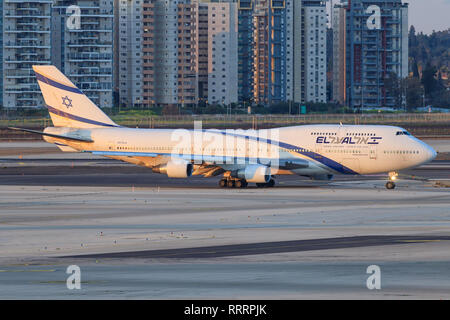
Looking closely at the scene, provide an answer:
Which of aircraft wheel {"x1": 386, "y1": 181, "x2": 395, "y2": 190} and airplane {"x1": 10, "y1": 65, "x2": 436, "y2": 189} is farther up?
airplane {"x1": 10, "y1": 65, "x2": 436, "y2": 189}

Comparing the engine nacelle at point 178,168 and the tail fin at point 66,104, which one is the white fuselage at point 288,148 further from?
the tail fin at point 66,104

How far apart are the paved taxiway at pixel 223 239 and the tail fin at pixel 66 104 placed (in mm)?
6058

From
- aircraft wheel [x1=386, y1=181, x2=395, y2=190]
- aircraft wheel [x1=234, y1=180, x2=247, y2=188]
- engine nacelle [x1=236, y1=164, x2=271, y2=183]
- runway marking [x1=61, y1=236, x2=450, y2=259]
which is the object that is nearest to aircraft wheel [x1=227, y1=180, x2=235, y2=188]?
aircraft wheel [x1=234, y1=180, x2=247, y2=188]

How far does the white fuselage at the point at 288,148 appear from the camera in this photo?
62.7 meters

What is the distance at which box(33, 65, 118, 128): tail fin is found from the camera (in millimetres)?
71188

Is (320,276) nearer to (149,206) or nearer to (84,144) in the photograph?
(149,206)

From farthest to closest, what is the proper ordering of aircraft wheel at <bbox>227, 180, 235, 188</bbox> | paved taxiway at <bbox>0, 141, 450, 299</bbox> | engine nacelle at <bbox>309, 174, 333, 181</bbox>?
aircraft wheel at <bbox>227, 180, 235, 188</bbox>
engine nacelle at <bbox>309, 174, 333, 181</bbox>
paved taxiway at <bbox>0, 141, 450, 299</bbox>

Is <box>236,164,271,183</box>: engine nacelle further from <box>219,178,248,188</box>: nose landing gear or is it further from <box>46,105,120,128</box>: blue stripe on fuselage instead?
<box>46,105,120,128</box>: blue stripe on fuselage

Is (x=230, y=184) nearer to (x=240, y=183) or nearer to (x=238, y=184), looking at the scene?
(x=238, y=184)

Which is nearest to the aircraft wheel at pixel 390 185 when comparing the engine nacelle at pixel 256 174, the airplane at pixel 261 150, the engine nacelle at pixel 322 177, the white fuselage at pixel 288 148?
the airplane at pixel 261 150

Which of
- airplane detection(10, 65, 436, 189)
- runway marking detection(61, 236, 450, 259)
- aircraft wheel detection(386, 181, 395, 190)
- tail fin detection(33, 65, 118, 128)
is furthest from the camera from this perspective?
tail fin detection(33, 65, 118, 128)

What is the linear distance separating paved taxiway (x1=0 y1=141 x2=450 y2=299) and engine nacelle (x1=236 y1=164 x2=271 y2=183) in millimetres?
1056

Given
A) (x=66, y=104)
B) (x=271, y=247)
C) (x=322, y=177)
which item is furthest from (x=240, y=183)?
(x=271, y=247)
